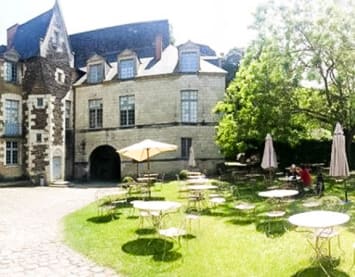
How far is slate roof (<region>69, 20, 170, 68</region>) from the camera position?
116ft

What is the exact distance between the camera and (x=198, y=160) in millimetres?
29203

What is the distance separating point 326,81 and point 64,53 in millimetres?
18569

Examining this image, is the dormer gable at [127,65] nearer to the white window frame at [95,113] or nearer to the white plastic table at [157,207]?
the white window frame at [95,113]

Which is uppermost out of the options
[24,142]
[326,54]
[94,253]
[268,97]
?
[326,54]

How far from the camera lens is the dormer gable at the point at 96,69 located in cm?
3228

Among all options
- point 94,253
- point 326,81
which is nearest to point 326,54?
point 326,81

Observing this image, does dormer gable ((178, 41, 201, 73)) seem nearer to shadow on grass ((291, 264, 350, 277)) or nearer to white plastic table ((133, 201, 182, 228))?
white plastic table ((133, 201, 182, 228))

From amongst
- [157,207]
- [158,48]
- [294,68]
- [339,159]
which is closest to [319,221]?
[157,207]

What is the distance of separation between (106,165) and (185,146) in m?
7.71

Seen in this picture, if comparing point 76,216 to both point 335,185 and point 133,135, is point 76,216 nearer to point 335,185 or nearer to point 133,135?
point 335,185

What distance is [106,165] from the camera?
34.0m

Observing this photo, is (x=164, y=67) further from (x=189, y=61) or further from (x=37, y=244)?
(x=37, y=244)

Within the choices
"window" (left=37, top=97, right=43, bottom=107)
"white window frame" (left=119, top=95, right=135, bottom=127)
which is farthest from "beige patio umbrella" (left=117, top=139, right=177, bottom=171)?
"window" (left=37, top=97, right=43, bottom=107)

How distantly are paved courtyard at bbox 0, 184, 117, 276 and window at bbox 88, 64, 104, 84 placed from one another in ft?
50.7
